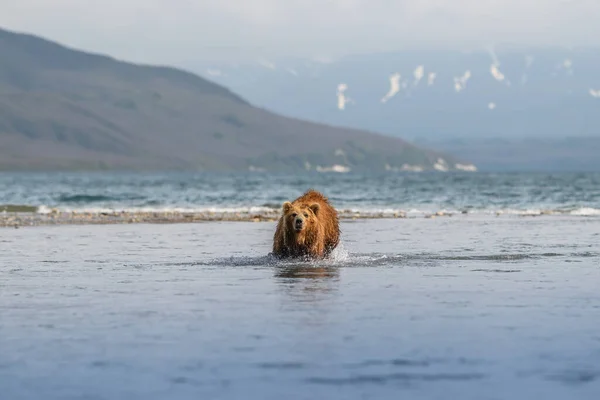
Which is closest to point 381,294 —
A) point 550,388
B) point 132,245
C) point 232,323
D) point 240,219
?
point 232,323

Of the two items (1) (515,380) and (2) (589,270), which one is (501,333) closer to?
(1) (515,380)

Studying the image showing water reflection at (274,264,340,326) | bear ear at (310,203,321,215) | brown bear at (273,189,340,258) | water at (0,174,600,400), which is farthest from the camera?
bear ear at (310,203,321,215)

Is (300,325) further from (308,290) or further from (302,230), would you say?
(302,230)

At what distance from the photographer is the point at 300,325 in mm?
15438

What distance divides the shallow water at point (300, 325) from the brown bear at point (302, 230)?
0.48 meters

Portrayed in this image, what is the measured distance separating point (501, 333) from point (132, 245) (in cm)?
1701

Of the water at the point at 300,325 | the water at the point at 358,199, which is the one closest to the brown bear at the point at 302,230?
the water at the point at 300,325

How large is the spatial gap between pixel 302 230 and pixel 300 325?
9064 millimetres

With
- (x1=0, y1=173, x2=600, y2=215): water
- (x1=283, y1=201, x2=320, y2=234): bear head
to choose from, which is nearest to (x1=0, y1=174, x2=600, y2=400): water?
(x1=283, y1=201, x2=320, y2=234): bear head

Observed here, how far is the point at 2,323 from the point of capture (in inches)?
621

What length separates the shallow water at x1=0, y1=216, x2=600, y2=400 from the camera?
39.3ft

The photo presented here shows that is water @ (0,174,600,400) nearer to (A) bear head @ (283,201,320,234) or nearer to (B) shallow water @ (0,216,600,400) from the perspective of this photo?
(B) shallow water @ (0,216,600,400)

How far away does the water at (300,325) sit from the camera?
1198 centimetres

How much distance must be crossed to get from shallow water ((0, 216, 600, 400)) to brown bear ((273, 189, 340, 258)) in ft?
1.57
